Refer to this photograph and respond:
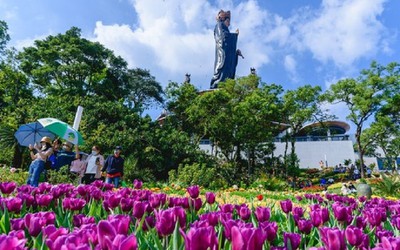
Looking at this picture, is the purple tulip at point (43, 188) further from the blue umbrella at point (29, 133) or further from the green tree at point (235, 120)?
the green tree at point (235, 120)

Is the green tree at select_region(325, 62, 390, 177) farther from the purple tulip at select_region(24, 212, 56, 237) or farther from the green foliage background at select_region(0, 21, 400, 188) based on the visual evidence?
the purple tulip at select_region(24, 212, 56, 237)

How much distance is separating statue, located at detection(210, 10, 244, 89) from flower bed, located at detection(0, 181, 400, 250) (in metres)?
31.6

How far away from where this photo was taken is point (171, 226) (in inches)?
54.9

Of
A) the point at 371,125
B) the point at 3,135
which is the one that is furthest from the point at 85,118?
the point at 371,125

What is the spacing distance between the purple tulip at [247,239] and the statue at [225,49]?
3276cm

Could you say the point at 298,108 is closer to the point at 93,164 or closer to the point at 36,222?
the point at 93,164

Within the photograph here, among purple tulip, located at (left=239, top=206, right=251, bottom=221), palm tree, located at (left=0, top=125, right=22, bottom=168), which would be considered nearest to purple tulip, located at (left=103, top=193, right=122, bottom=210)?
purple tulip, located at (left=239, top=206, right=251, bottom=221)

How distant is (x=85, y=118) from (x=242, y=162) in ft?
32.6

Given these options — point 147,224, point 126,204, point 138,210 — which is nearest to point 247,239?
point 147,224

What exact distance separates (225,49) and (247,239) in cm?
3400

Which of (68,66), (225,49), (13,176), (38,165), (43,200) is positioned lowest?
(13,176)

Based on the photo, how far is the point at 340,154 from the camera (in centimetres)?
3453

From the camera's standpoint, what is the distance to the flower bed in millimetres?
958

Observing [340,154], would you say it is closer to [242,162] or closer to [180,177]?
[242,162]
